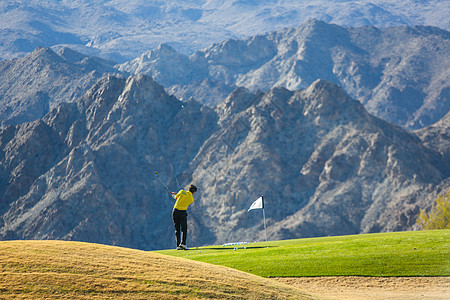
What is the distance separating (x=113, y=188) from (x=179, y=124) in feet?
124

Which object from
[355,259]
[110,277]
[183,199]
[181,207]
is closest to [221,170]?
[355,259]

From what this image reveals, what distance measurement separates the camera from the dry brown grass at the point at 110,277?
17109 millimetres

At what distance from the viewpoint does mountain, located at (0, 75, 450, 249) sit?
500ft

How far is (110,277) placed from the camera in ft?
60.1

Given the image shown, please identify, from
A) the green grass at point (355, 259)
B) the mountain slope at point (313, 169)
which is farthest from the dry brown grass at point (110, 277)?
the mountain slope at point (313, 169)

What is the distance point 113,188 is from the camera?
17188 cm

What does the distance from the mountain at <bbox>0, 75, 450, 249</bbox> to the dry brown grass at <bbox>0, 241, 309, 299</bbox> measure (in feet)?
410

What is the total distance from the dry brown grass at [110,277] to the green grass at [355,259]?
223 inches

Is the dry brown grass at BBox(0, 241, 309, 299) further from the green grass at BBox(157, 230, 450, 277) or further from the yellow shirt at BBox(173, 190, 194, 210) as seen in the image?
the green grass at BBox(157, 230, 450, 277)

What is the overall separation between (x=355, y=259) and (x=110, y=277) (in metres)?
13.6

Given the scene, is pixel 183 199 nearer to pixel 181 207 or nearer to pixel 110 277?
pixel 181 207

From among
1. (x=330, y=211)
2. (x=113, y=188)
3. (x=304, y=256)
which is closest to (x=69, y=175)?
(x=113, y=188)

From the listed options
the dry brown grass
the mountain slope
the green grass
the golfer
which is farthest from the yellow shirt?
the mountain slope

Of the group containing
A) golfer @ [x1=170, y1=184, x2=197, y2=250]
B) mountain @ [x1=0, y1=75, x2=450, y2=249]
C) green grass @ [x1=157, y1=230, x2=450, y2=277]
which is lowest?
mountain @ [x1=0, y1=75, x2=450, y2=249]
